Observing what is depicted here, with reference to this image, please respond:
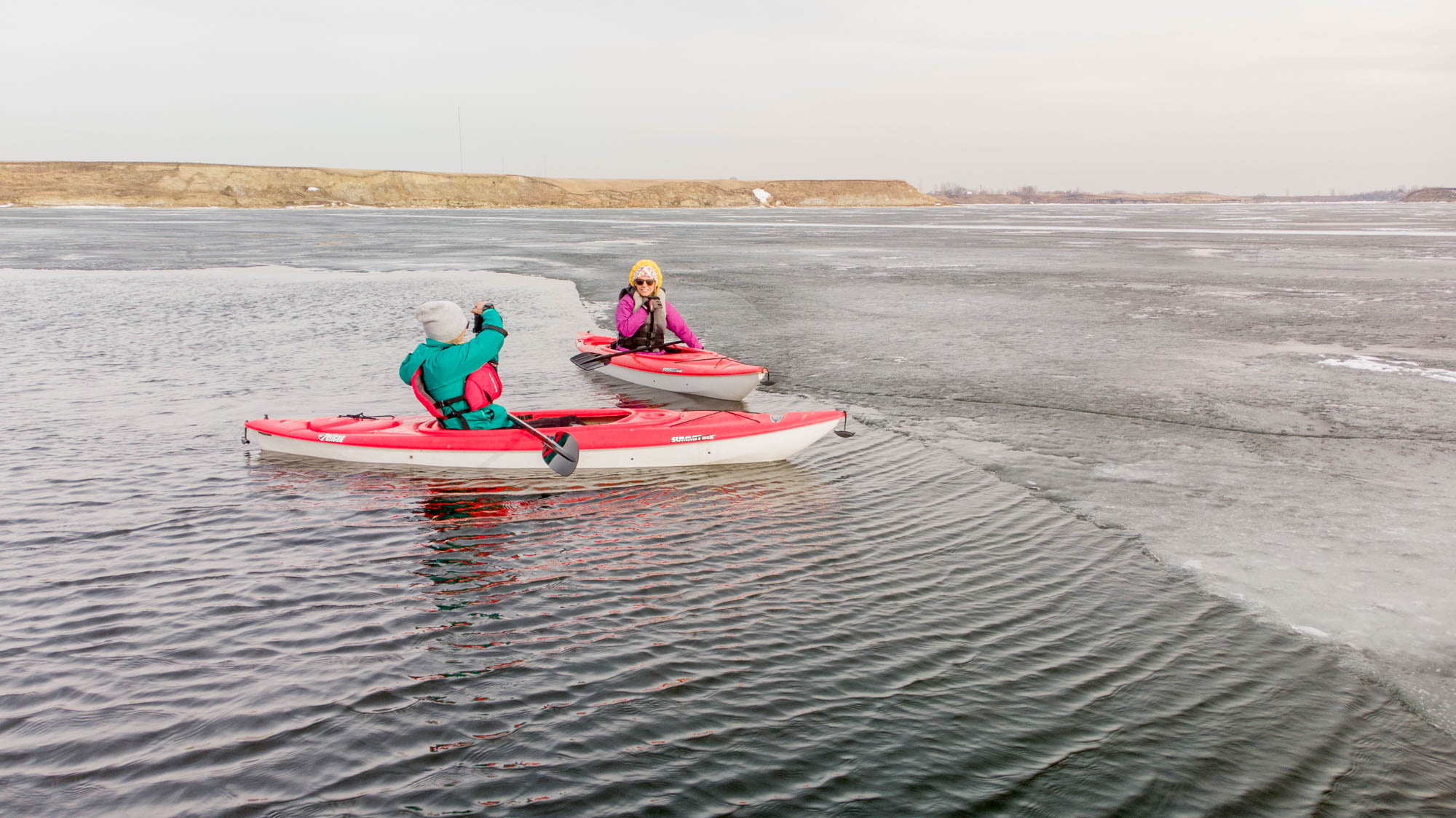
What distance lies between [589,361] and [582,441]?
173 inches

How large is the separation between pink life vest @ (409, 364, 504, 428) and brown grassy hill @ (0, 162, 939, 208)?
125050mm

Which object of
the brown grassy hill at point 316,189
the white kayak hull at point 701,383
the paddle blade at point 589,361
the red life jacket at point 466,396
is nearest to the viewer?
the red life jacket at point 466,396

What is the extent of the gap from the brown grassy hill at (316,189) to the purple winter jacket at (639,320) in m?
122

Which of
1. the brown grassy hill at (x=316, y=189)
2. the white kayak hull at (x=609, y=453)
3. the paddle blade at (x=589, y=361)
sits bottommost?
the white kayak hull at (x=609, y=453)

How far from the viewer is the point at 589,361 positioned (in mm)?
12797

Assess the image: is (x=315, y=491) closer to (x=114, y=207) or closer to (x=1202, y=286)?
(x=1202, y=286)

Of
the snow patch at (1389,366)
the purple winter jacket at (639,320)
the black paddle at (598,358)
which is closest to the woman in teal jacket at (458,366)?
the black paddle at (598,358)

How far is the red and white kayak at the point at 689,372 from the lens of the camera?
37.6 feet

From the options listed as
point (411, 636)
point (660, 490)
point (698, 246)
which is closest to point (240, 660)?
point (411, 636)

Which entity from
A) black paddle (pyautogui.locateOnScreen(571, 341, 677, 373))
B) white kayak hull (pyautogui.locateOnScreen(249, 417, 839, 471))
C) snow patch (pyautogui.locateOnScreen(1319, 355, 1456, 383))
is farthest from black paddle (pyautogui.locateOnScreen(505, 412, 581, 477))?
snow patch (pyautogui.locateOnScreen(1319, 355, 1456, 383))

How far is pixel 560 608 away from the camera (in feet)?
18.7

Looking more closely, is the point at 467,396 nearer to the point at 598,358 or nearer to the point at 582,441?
the point at 582,441

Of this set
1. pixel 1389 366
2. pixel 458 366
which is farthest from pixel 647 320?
pixel 1389 366

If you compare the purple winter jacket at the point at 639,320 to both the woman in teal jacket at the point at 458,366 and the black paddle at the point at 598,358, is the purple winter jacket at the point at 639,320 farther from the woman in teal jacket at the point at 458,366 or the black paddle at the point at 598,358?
the woman in teal jacket at the point at 458,366
